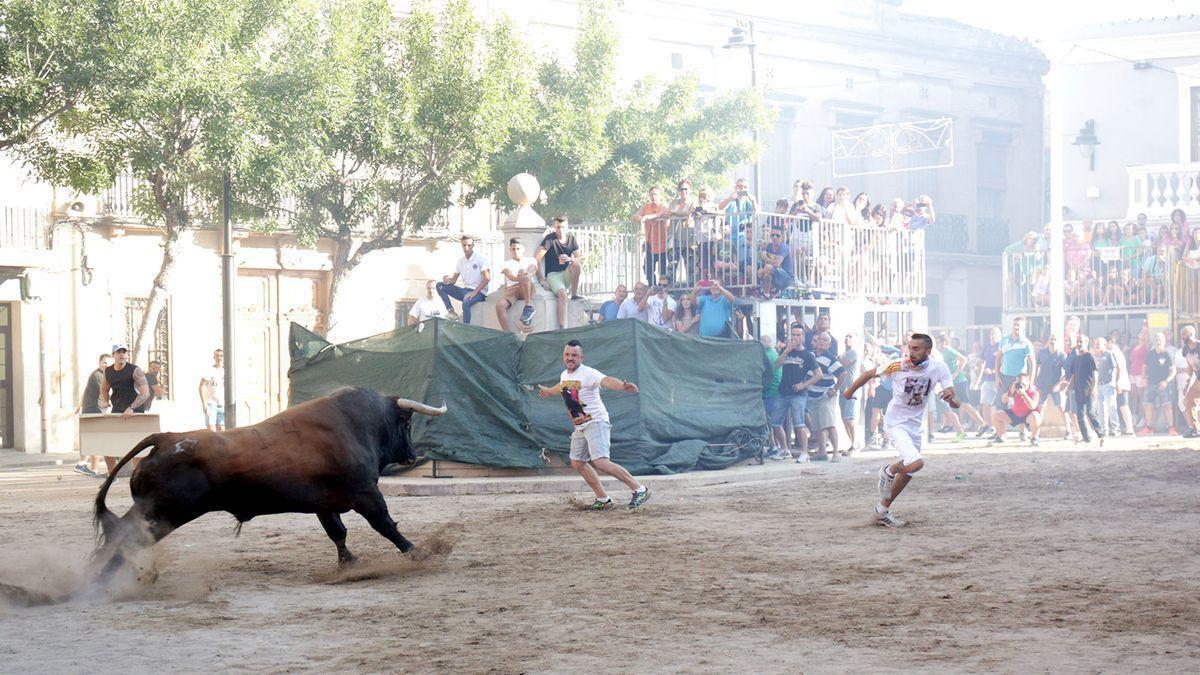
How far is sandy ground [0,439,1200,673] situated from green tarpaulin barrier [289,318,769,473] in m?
2.81

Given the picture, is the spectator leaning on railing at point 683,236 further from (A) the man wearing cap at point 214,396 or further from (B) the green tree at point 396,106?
(A) the man wearing cap at point 214,396

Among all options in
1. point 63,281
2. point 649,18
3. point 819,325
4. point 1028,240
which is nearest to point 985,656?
point 819,325

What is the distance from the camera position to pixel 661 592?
927cm

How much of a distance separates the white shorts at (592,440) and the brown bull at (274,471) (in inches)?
142

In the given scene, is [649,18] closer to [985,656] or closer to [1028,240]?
[1028,240]

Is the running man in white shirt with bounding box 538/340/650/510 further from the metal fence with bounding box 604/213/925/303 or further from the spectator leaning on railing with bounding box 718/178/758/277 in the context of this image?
the spectator leaning on railing with bounding box 718/178/758/277

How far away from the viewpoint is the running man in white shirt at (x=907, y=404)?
12641 millimetres

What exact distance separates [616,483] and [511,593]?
327 inches

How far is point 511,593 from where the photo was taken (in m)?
9.31

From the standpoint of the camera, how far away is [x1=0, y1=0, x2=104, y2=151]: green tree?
1941 cm

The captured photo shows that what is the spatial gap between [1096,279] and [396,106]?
15.0 metres

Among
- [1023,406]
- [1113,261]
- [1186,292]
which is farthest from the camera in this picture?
[1113,261]

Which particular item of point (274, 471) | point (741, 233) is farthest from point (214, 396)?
point (274, 471)

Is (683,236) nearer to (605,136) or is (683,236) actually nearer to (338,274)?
(338,274)
